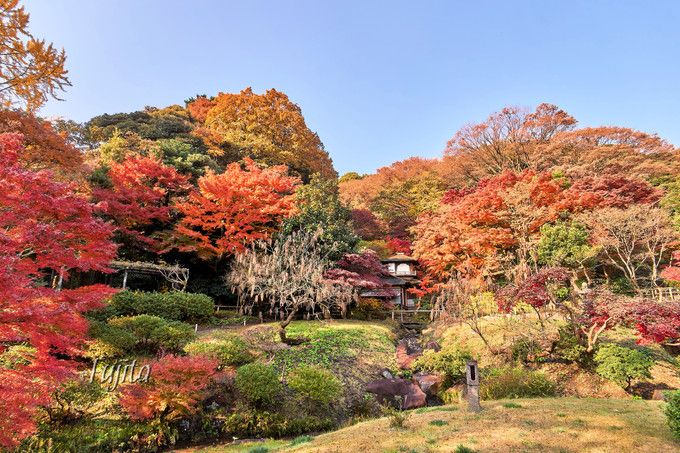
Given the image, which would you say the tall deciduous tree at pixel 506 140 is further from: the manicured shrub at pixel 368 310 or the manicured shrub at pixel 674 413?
the manicured shrub at pixel 674 413

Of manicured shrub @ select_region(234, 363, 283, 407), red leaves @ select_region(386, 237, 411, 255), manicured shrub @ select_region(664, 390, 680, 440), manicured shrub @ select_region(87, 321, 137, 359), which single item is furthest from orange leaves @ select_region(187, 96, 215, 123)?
manicured shrub @ select_region(664, 390, 680, 440)

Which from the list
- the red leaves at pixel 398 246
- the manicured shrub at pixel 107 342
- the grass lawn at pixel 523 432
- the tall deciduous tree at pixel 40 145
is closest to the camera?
the grass lawn at pixel 523 432

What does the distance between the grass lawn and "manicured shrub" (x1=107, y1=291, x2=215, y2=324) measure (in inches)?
336

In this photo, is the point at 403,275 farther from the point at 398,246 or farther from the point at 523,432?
the point at 523,432

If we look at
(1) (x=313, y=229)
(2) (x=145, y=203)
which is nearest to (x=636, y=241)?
(1) (x=313, y=229)

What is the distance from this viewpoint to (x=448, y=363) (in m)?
12.3

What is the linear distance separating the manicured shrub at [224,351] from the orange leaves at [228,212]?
7470 mm

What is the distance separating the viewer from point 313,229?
66.0 feet

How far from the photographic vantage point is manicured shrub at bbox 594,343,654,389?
10250mm

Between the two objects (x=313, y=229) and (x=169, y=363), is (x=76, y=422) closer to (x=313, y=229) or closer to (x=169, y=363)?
(x=169, y=363)

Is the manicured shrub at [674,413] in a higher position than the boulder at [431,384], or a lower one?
higher

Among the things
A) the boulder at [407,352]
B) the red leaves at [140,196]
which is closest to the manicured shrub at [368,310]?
the boulder at [407,352]

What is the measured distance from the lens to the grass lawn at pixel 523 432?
222 inches

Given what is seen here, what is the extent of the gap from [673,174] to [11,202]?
36.2 meters
